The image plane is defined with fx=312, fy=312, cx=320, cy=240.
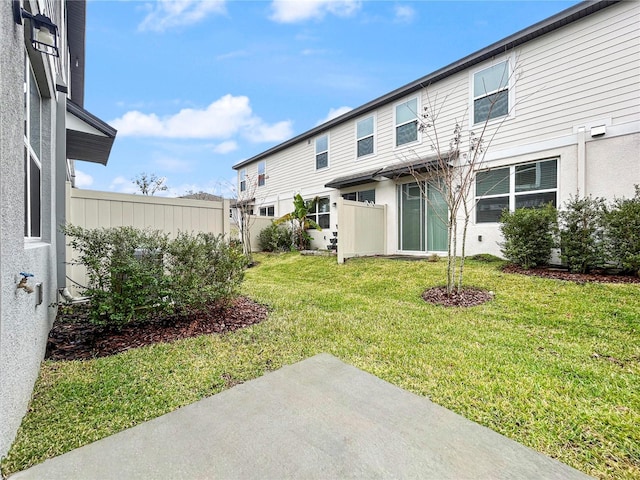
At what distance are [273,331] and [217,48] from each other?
34.3 feet

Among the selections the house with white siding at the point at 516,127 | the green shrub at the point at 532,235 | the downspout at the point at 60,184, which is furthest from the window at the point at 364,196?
the downspout at the point at 60,184

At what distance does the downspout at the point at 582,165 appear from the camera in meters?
7.08

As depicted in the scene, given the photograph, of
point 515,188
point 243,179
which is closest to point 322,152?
point 243,179

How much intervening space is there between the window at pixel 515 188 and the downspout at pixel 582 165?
52 centimetres

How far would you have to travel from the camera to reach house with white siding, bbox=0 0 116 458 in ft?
6.14

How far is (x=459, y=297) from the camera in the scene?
18.7 feet

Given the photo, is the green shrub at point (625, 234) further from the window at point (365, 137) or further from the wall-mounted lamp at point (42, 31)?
the wall-mounted lamp at point (42, 31)

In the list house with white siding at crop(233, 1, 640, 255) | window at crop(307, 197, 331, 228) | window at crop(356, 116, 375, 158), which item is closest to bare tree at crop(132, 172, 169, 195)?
window at crop(307, 197, 331, 228)

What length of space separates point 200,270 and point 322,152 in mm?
10714

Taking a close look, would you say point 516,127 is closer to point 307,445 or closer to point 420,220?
point 420,220

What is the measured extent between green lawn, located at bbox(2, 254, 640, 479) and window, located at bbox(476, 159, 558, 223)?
3.11 m

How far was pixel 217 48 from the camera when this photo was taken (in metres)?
10.6

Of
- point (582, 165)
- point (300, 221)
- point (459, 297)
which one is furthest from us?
point (300, 221)

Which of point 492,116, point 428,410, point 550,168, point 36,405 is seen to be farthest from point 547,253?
point 36,405
